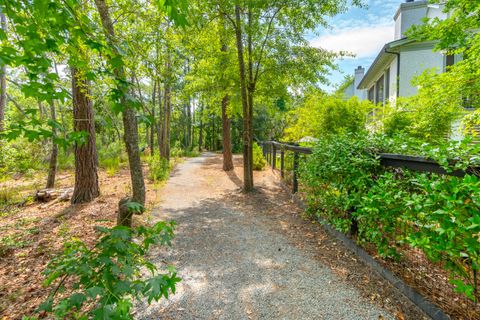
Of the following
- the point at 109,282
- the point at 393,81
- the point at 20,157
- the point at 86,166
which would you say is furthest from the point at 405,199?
the point at 20,157

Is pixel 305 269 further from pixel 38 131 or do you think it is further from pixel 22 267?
pixel 22 267

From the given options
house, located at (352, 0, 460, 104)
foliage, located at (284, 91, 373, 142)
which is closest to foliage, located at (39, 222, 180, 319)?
foliage, located at (284, 91, 373, 142)

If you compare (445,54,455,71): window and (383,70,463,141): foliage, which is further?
(445,54,455,71): window

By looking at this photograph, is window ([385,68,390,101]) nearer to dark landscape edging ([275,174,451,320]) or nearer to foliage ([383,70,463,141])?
foliage ([383,70,463,141])

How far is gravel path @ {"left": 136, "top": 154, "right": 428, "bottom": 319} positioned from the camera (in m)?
2.08

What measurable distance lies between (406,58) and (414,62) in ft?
0.95

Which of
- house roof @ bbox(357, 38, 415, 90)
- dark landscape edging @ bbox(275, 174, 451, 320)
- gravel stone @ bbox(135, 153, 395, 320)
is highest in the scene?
house roof @ bbox(357, 38, 415, 90)

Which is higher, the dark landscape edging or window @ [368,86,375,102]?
window @ [368,86,375,102]

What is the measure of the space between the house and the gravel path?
21.4 feet

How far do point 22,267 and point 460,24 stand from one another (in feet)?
28.3

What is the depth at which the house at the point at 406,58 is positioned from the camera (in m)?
7.97

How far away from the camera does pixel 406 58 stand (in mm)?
8094

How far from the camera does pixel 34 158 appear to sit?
9828 mm

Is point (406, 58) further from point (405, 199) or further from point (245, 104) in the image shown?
point (405, 199)
